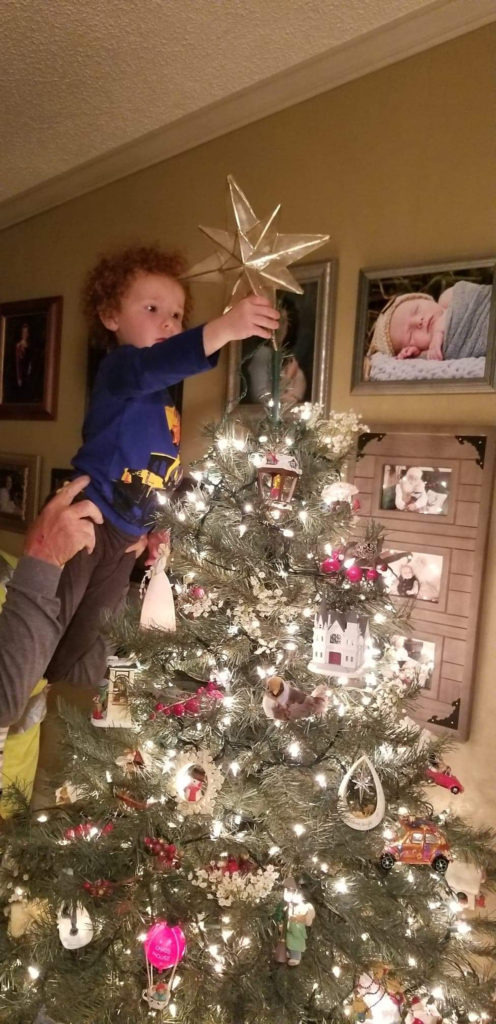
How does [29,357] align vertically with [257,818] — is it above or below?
above

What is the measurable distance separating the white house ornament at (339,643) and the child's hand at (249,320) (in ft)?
1.53

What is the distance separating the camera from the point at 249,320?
1.11m

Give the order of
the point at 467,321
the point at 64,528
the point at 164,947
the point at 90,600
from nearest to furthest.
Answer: the point at 164,947, the point at 467,321, the point at 64,528, the point at 90,600

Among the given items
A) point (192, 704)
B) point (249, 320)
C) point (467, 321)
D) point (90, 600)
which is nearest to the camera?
point (192, 704)

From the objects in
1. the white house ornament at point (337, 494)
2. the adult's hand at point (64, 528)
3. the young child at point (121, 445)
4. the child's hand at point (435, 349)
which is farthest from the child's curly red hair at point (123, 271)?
the white house ornament at point (337, 494)

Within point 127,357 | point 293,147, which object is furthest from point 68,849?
point 293,147

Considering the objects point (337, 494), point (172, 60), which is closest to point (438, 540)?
point (337, 494)

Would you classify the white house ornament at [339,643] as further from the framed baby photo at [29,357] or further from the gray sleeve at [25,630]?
the framed baby photo at [29,357]

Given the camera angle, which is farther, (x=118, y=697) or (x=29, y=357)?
(x=29, y=357)

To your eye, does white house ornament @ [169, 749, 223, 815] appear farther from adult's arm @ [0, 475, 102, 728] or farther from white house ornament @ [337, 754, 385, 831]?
adult's arm @ [0, 475, 102, 728]

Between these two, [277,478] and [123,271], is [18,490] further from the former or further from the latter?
[277,478]

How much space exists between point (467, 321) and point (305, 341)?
32 centimetres

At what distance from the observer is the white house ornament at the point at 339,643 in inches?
35.7

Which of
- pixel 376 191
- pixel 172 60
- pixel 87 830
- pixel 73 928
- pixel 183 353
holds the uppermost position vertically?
pixel 172 60
